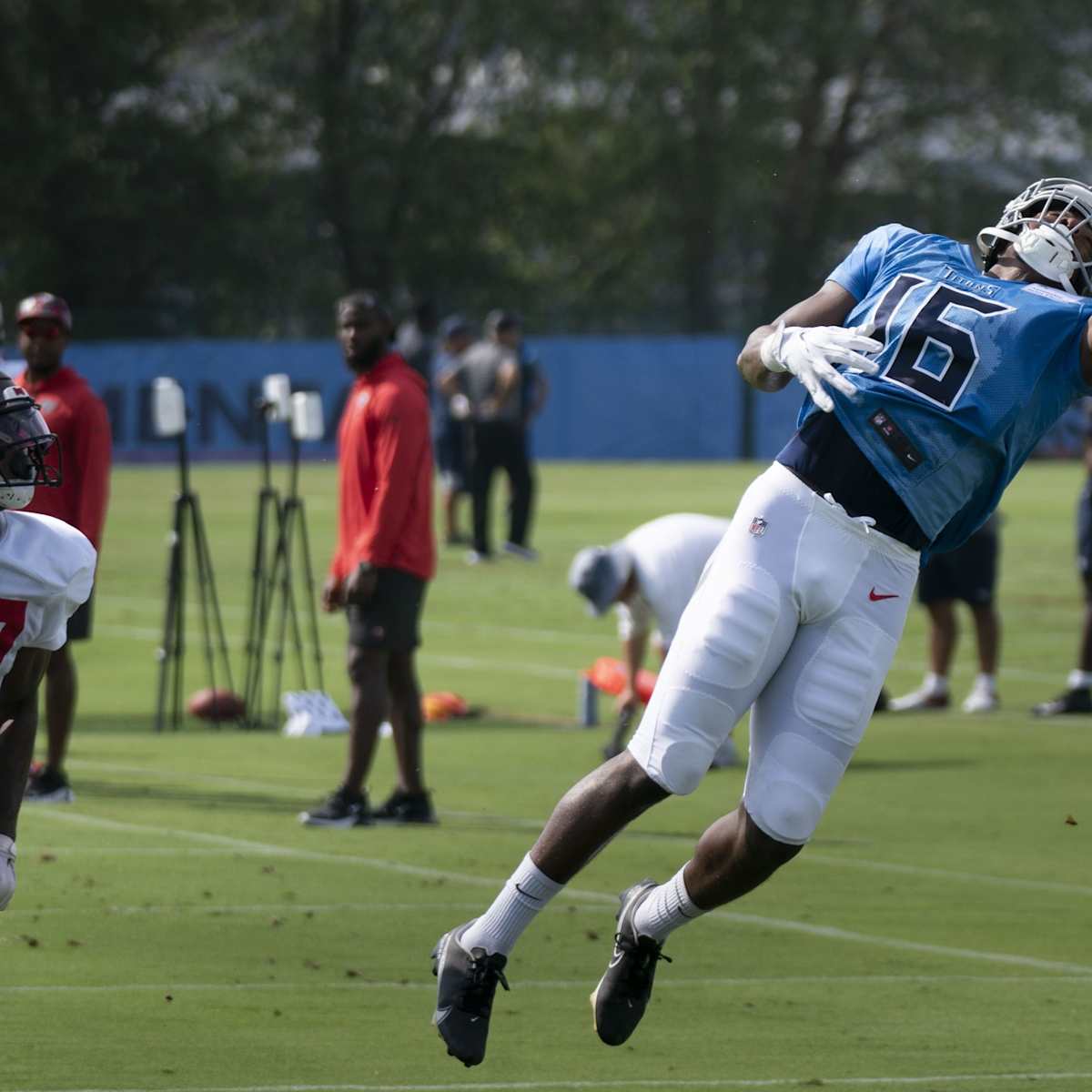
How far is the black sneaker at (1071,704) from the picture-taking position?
13.5 meters

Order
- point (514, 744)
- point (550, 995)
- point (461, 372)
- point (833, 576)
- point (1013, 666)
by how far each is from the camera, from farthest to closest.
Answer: point (461, 372)
point (1013, 666)
point (514, 744)
point (550, 995)
point (833, 576)

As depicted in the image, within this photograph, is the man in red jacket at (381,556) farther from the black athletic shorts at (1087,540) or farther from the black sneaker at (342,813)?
the black athletic shorts at (1087,540)

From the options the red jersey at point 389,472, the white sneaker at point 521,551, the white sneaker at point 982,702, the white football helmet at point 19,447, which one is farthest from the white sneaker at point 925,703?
the white football helmet at point 19,447

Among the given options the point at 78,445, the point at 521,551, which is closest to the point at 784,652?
the point at 78,445

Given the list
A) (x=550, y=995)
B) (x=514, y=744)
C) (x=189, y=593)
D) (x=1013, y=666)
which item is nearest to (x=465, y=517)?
(x=189, y=593)

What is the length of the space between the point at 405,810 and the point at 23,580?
4.93m

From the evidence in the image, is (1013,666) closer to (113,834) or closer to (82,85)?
(113,834)

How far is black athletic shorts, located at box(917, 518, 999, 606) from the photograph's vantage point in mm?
13555

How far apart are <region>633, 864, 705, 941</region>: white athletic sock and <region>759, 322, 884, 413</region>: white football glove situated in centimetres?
123

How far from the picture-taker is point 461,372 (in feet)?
74.1

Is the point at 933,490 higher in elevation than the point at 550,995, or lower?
higher

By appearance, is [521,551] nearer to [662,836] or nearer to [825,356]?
[662,836]

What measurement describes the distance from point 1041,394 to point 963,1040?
188 cm

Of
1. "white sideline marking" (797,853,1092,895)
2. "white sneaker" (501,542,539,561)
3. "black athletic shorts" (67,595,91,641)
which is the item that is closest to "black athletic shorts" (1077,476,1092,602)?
"white sideline marking" (797,853,1092,895)
